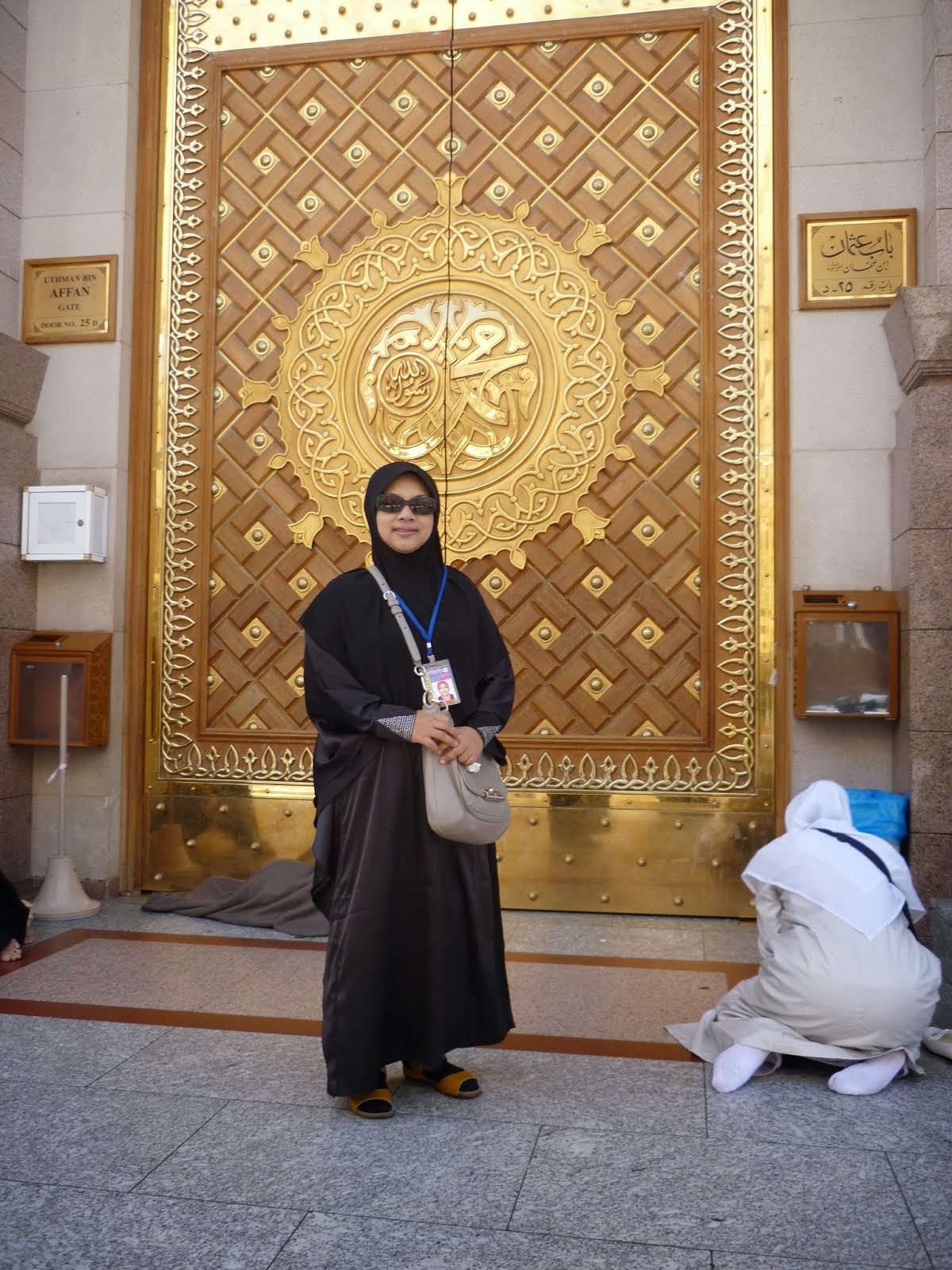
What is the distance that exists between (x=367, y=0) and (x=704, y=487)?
2.37 meters

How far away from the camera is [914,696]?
3598mm

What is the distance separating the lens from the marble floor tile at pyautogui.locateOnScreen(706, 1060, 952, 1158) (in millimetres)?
2141

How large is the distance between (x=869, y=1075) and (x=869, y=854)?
469 millimetres

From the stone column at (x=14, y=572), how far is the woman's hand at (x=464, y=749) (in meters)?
2.60

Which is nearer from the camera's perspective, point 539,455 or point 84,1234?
point 84,1234

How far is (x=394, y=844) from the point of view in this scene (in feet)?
7.70

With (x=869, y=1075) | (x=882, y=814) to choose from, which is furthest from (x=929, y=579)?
(x=869, y=1075)

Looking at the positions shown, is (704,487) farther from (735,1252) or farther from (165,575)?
(735,1252)

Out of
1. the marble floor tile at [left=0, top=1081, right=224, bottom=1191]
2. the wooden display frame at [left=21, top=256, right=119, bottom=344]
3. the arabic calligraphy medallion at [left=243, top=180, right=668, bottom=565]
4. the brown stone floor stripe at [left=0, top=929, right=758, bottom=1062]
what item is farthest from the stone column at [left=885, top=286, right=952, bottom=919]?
the wooden display frame at [left=21, top=256, right=119, bottom=344]

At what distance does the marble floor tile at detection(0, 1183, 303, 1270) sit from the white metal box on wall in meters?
2.77

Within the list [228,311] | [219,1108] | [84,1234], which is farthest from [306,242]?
[84,1234]

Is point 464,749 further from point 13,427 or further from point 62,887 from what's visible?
point 13,427

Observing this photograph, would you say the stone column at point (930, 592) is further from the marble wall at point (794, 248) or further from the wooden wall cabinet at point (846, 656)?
the marble wall at point (794, 248)

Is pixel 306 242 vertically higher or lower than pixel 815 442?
higher
